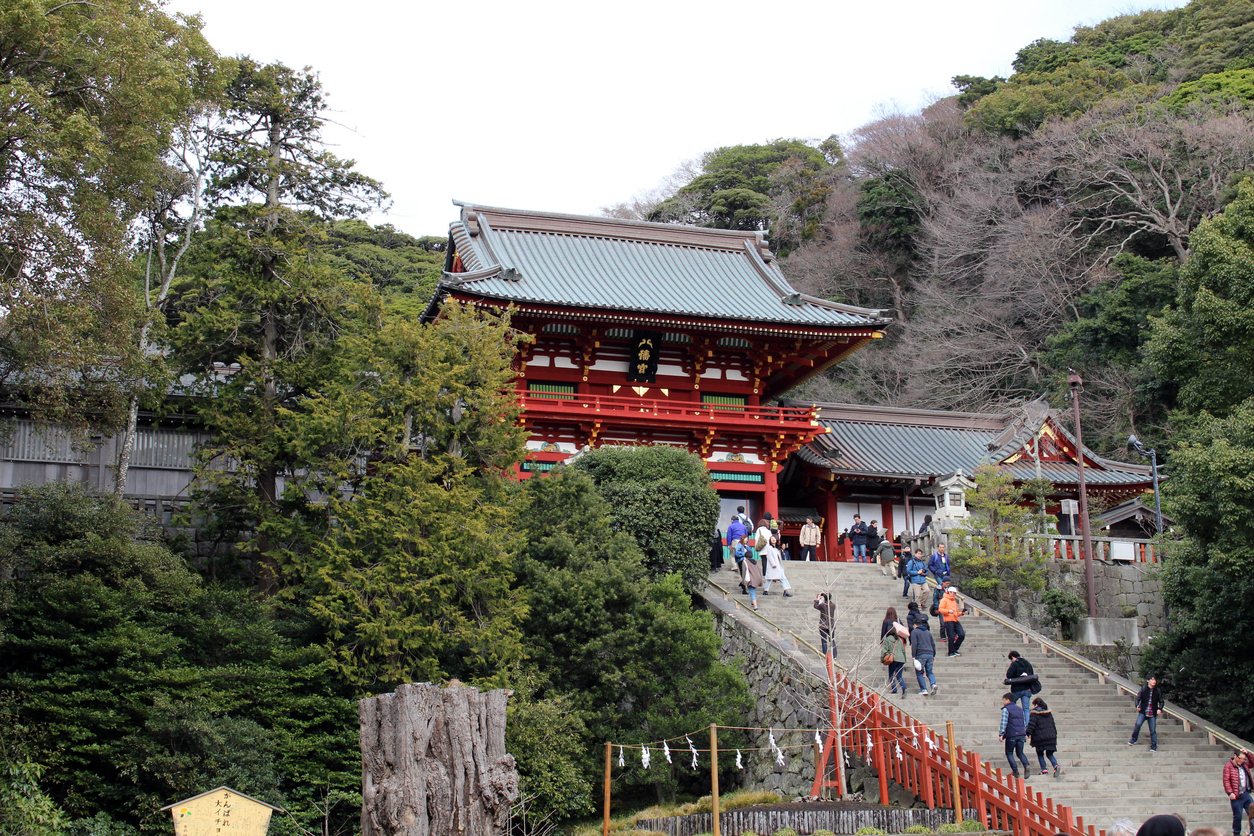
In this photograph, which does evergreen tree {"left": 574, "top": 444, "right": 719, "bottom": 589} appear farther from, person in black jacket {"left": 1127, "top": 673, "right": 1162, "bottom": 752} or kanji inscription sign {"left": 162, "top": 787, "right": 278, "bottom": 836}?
kanji inscription sign {"left": 162, "top": 787, "right": 278, "bottom": 836}

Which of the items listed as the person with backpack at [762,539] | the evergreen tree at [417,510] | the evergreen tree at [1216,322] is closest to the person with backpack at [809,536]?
the person with backpack at [762,539]

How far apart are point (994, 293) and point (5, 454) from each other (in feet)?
102

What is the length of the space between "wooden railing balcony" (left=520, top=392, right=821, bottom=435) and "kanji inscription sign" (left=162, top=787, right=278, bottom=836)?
1424 centimetres

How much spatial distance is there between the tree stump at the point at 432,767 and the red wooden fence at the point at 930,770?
657cm

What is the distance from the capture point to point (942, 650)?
55.1 ft

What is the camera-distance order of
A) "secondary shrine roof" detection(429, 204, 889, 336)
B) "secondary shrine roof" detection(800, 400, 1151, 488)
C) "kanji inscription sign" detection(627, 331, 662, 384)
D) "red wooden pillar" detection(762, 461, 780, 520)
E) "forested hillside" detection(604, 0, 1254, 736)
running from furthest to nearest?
"forested hillside" detection(604, 0, 1254, 736) → "secondary shrine roof" detection(800, 400, 1151, 488) → "kanji inscription sign" detection(627, 331, 662, 384) → "red wooden pillar" detection(762, 461, 780, 520) → "secondary shrine roof" detection(429, 204, 889, 336)

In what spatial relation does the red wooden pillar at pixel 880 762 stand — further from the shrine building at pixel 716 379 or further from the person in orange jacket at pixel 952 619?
the shrine building at pixel 716 379

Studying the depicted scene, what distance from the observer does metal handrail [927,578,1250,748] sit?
1429 cm

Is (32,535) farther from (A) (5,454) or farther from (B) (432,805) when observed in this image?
(B) (432,805)

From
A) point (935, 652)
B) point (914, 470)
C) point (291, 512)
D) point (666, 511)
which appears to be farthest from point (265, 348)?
point (914, 470)

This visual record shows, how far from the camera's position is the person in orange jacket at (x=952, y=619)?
16.2 metres

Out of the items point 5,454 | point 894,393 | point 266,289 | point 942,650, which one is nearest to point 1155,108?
point 894,393

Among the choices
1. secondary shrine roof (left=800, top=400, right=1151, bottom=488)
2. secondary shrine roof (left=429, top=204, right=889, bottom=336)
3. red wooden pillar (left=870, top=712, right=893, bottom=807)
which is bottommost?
red wooden pillar (left=870, top=712, right=893, bottom=807)

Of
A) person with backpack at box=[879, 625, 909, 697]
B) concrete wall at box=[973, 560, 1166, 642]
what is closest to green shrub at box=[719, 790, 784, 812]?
person with backpack at box=[879, 625, 909, 697]
